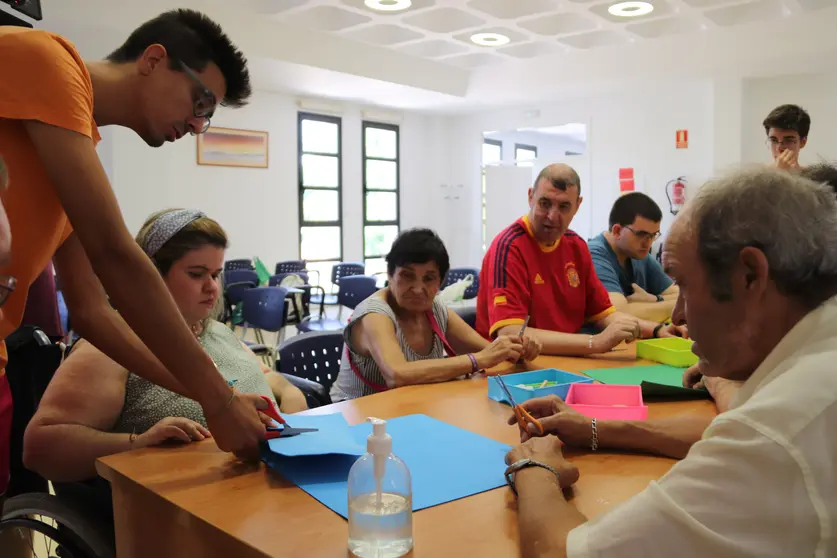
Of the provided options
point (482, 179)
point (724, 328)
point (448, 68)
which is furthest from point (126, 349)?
point (482, 179)

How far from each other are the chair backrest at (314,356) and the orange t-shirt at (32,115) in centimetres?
116

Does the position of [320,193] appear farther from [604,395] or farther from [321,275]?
[604,395]

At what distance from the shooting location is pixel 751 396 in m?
0.80

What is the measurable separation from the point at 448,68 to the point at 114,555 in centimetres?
788

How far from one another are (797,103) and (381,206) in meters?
5.45

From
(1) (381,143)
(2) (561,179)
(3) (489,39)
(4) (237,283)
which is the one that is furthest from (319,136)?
(2) (561,179)

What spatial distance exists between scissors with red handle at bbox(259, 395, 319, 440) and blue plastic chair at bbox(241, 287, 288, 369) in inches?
146

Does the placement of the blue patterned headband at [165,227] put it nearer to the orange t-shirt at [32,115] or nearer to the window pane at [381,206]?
the orange t-shirt at [32,115]

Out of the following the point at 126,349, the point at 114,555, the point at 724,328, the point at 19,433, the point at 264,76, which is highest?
the point at 264,76

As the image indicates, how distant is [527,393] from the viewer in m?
1.68

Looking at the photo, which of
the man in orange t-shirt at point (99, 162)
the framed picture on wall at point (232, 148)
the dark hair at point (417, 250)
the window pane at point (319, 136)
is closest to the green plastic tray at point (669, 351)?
the dark hair at point (417, 250)

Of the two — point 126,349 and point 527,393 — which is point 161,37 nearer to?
point 126,349

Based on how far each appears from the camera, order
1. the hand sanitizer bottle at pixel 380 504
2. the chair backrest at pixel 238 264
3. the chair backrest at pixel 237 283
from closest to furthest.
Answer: the hand sanitizer bottle at pixel 380 504 → the chair backrest at pixel 237 283 → the chair backrest at pixel 238 264

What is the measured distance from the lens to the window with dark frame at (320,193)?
A: 346 inches
